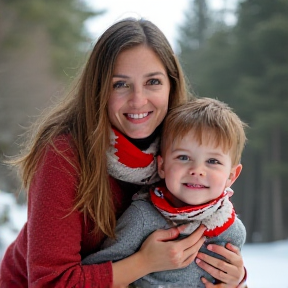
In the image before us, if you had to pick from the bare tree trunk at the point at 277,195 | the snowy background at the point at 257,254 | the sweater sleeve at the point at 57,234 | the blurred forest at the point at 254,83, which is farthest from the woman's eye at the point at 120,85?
the bare tree trunk at the point at 277,195

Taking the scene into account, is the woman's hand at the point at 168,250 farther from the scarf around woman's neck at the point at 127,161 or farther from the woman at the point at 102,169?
the scarf around woman's neck at the point at 127,161

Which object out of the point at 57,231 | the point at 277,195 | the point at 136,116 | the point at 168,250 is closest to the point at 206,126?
the point at 136,116

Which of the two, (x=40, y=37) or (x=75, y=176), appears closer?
(x=75, y=176)

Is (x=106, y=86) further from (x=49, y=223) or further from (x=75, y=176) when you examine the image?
(x=49, y=223)

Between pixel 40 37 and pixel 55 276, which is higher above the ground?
pixel 40 37

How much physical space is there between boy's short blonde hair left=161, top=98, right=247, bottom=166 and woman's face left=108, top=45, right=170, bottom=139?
5 centimetres

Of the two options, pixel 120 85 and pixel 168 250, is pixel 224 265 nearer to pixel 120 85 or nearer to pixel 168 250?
pixel 168 250

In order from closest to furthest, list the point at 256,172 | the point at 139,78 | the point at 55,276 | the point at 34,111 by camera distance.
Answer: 1. the point at 55,276
2. the point at 139,78
3. the point at 256,172
4. the point at 34,111

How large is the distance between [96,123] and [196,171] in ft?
0.96

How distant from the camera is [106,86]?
124 centimetres

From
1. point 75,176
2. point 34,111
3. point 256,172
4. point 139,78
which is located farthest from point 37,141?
point 34,111

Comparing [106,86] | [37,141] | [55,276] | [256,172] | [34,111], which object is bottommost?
[55,276]

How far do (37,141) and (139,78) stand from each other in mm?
321

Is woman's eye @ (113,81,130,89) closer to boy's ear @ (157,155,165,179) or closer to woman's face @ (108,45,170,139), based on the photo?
woman's face @ (108,45,170,139)
